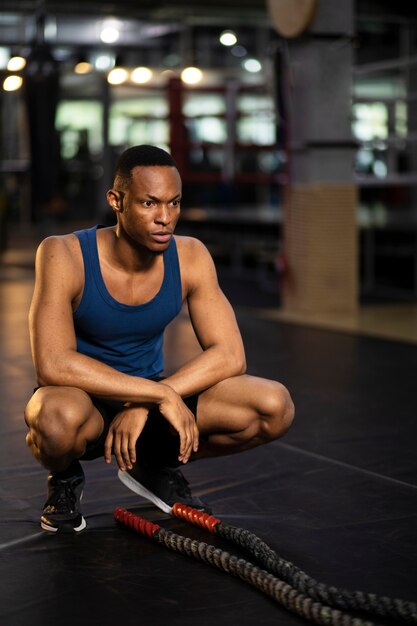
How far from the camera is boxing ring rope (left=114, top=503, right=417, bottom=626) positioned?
7.61 feet

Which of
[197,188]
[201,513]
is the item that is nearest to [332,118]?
[201,513]

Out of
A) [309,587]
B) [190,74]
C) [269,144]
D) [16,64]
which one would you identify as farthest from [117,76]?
[309,587]

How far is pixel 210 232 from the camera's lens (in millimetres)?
12703

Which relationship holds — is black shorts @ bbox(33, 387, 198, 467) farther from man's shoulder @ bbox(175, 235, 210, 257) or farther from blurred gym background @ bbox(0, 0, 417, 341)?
blurred gym background @ bbox(0, 0, 417, 341)

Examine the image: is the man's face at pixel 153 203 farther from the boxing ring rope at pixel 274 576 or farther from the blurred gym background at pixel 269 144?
the blurred gym background at pixel 269 144

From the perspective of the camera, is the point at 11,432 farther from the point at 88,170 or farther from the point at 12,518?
the point at 88,170

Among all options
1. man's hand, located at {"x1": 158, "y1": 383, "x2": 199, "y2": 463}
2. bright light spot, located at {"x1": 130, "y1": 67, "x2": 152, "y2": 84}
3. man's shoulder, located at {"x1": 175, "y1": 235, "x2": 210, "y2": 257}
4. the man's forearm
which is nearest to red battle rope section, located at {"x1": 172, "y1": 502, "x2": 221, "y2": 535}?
man's hand, located at {"x1": 158, "y1": 383, "x2": 199, "y2": 463}

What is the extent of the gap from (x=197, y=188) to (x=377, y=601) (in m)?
16.2

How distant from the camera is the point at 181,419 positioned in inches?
111

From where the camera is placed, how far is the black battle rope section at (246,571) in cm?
230

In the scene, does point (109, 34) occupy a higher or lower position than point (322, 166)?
higher

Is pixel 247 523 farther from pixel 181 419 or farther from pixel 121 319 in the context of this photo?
pixel 121 319

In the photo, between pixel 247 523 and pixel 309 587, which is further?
pixel 247 523

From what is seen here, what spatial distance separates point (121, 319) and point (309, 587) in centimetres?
93
